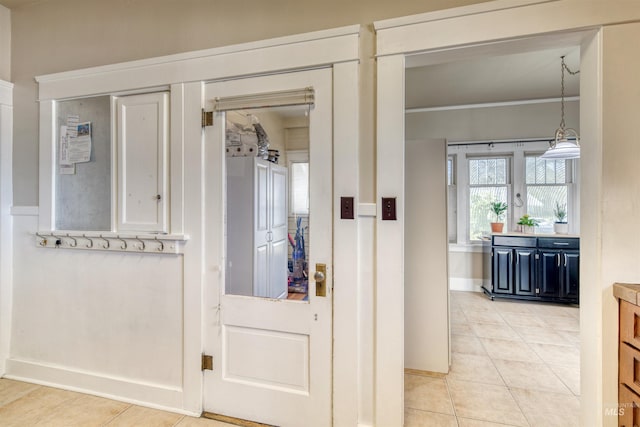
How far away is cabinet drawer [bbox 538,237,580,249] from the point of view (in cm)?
391

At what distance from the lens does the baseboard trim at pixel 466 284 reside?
4.69m

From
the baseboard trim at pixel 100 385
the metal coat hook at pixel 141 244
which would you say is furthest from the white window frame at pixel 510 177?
the baseboard trim at pixel 100 385

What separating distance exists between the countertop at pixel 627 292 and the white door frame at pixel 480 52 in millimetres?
46

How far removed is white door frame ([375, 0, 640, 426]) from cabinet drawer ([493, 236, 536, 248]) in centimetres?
295

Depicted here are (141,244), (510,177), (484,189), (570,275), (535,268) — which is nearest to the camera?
(141,244)

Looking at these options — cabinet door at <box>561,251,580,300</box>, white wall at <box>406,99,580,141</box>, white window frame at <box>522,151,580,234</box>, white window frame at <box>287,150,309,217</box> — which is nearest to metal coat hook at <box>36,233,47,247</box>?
white window frame at <box>287,150,309,217</box>

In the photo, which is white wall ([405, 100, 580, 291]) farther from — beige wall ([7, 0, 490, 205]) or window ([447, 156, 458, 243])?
beige wall ([7, 0, 490, 205])

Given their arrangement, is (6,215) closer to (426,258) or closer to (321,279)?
(321,279)

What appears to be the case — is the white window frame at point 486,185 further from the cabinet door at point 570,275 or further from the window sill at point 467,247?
the cabinet door at point 570,275

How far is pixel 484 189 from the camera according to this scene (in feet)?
15.6

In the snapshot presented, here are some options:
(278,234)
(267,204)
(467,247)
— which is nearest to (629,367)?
(278,234)

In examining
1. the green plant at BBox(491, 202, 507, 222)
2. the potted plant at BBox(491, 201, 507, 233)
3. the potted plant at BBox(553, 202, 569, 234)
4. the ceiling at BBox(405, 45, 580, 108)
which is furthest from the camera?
the green plant at BBox(491, 202, 507, 222)

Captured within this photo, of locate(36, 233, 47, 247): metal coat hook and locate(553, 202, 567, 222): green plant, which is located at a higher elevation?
locate(553, 202, 567, 222): green plant

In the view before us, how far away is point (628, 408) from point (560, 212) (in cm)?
393
